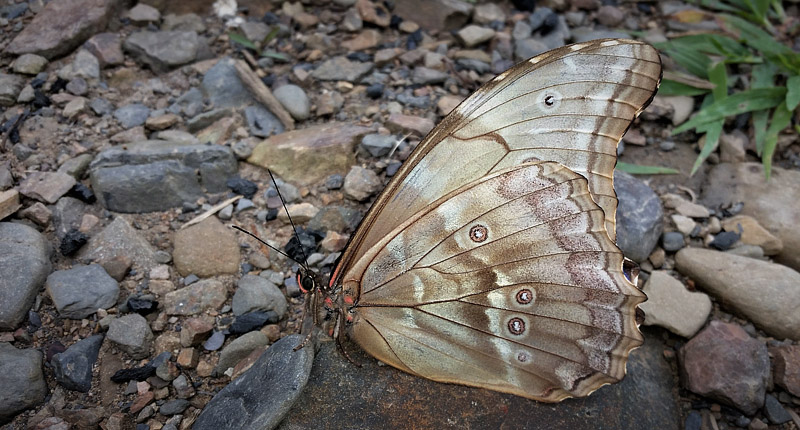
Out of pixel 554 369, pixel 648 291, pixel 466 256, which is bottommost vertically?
pixel 648 291

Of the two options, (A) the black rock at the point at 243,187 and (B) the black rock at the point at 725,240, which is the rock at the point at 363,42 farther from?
(B) the black rock at the point at 725,240

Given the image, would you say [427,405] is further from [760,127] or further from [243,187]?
[760,127]

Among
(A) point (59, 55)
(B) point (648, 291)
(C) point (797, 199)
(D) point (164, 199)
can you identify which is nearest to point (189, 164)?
(D) point (164, 199)

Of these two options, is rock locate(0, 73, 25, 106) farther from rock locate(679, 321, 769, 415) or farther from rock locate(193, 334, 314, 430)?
rock locate(679, 321, 769, 415)

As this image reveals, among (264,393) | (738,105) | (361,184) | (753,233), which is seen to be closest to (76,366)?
(264,393)

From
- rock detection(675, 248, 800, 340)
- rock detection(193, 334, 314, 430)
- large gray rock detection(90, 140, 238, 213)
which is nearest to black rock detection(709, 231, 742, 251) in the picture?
rock detection(675, 248, 800, 340)

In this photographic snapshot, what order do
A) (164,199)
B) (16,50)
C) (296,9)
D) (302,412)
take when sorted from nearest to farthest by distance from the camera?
(302,412) → (164,199) → (16,50) → (296,9)

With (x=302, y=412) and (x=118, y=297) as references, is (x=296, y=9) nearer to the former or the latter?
(x=118, y=297)
